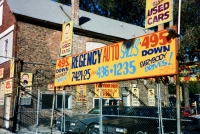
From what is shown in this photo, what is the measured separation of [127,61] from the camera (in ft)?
Answer: 27.0

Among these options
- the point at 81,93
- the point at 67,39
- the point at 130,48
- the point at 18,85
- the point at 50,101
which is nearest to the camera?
the point at 130,48

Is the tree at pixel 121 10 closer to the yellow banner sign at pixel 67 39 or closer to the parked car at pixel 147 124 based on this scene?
the yellow banner sign at pixel 67 39

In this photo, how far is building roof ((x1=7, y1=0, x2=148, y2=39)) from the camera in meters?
17.7

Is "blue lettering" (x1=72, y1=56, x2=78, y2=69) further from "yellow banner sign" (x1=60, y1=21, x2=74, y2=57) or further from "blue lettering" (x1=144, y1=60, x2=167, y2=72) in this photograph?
"blue lettering" (x1=144, y1=60, x2=167, y2=72)

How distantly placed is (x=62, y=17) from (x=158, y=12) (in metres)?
13.5

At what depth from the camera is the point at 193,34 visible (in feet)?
69.1

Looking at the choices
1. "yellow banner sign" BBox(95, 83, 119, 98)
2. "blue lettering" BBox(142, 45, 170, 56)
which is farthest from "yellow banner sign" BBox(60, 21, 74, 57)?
"yellow banner sign" BBox(95, 83, 119, 98)

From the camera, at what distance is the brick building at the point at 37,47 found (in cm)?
1608

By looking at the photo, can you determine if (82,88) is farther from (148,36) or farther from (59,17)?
(148,36)

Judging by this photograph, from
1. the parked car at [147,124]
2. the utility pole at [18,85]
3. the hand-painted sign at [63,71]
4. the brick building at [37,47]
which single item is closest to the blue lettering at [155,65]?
the parked car at [147,124]

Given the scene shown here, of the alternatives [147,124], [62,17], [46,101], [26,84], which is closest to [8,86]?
[26,84]

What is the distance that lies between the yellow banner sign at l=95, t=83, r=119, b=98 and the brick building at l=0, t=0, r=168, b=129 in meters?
0.34

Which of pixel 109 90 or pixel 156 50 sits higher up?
pixel 156 50

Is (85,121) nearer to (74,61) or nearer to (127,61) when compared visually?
(74,61)
